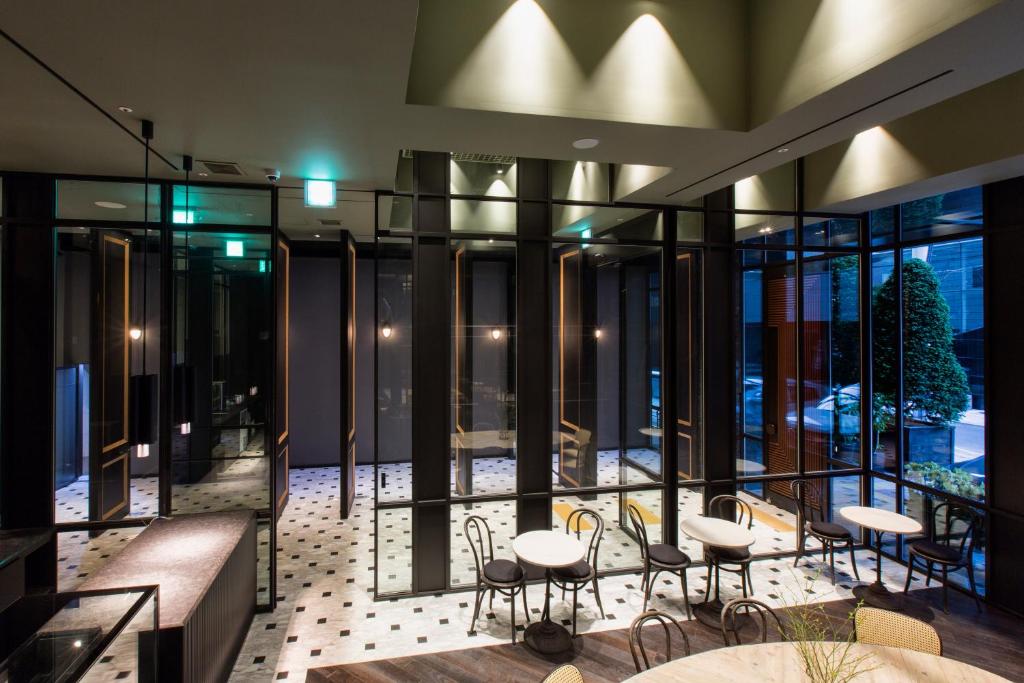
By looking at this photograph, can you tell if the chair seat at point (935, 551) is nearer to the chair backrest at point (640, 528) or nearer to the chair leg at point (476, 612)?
the chair backrest at point (640, 528)

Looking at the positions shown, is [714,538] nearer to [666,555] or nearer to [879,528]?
[666,555]

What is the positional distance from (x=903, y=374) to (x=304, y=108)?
22.5 feet

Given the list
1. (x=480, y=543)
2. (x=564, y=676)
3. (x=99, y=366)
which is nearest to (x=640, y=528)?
(x=480, y=543)

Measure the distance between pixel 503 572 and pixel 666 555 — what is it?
1663mm

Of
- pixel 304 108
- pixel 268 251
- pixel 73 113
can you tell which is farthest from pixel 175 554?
pixel 304 108

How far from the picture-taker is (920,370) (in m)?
5.88

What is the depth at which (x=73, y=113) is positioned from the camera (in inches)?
127

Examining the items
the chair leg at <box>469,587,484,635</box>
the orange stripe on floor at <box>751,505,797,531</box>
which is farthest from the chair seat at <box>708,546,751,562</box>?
the chair leg at <box>469,587,484,635</box>

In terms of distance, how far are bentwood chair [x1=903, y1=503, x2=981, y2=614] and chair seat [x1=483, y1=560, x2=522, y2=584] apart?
407cm

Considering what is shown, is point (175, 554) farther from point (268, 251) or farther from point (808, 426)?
point (808, 426)

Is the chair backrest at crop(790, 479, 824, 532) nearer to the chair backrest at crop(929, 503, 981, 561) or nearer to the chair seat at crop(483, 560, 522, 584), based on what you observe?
the chair backrest at crop(929, 503, 981, 561)

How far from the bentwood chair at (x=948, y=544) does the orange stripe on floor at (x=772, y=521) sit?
1.38m

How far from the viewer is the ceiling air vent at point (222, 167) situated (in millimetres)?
4248

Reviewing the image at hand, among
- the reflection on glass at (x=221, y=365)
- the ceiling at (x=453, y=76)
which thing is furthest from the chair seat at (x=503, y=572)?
the ceiling at (x=453, y=76)
